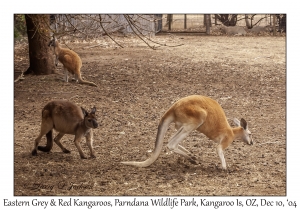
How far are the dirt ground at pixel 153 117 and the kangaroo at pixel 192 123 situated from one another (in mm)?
191

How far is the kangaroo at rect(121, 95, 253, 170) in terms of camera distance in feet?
17.1

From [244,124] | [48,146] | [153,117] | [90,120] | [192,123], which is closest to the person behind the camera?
[192,123]

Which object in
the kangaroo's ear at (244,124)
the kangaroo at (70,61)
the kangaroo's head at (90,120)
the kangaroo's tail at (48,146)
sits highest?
the kangaroo at (70,61)

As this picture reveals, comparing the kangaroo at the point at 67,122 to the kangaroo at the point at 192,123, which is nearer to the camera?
the kangaroo at the point at 192,123

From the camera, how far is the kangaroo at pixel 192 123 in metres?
5.21

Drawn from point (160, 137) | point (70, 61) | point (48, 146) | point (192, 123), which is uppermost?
point (70, 61)

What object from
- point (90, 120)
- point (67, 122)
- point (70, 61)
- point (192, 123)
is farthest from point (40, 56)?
point (192, 123)

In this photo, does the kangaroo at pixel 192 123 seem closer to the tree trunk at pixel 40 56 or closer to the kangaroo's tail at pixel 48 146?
the kangaroo's tail at pixel 48 146

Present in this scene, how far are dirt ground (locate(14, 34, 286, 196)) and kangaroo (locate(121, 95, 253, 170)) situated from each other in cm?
19

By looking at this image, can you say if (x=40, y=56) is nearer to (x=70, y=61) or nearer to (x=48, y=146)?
(x=70, y=61)

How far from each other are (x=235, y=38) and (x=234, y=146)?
453 inches

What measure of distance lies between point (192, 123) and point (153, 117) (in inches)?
96.5

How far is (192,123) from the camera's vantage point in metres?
5.21

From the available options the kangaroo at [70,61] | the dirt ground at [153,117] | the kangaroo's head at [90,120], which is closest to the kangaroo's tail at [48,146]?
the dirt ground at [153,117]
